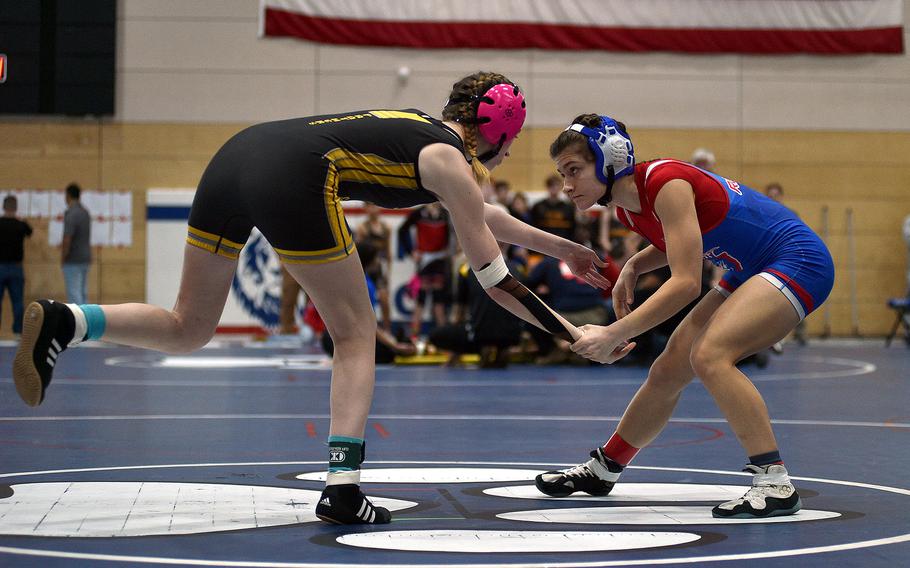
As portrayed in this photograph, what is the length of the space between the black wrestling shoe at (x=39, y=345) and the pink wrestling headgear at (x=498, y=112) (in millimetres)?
1478

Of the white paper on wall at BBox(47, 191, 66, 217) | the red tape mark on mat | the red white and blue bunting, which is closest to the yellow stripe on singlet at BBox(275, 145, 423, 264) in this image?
the red tape mark on mat

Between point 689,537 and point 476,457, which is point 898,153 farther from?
point 689,537

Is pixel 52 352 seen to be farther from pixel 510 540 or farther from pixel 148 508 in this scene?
pixel 510 540

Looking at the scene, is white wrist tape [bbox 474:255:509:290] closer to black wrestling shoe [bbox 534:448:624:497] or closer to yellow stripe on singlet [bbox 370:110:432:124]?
yellow stripe on singlet [bbox 370:110:432:124]

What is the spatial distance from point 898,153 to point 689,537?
16.0 meters

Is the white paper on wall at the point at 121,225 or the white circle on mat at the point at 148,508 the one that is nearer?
the white circle on mat at the point at 148,508

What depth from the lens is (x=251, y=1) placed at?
17422 millimetres

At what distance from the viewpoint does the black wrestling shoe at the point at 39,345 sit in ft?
12.4

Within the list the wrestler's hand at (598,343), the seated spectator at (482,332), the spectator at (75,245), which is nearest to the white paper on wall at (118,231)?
the spectator at (75,245)

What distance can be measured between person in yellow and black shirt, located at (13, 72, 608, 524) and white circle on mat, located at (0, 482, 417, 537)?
0.31m

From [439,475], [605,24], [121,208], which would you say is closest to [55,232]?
[121,208]

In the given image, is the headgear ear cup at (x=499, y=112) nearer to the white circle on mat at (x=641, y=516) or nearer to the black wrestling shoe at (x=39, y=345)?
the white circle on mat at (x=641, y=516)

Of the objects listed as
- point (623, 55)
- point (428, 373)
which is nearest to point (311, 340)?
point (428, 373)

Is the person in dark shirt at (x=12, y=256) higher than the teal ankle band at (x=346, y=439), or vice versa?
the person in dark shirt at (x=12, y=256)
